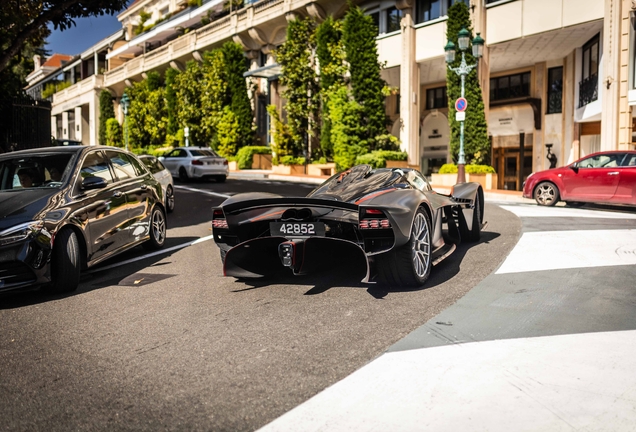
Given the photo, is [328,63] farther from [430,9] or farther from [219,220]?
[219,220]

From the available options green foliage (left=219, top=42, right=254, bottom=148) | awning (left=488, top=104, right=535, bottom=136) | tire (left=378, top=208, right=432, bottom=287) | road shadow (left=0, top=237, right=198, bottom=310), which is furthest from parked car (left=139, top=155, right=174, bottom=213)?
green foliage (left=219, top=42, right=254, bottom=148)

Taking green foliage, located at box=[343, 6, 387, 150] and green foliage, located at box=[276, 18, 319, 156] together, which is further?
green foliage, located at box=[276, 18, 319, 156]

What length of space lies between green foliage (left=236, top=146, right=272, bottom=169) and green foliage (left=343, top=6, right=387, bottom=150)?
999 cm

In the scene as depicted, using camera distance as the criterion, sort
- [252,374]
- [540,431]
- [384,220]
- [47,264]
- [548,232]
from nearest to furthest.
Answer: [540,431]
[252,374]
[384,220]
[47,264]
[548,232]

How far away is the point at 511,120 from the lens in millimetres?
30938

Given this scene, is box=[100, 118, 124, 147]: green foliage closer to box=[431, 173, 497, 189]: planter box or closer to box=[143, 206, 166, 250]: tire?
box=[431, 173, 497, 189]: planter box

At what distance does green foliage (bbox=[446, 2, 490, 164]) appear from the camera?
80.0 ft

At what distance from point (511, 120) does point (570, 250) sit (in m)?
25.1

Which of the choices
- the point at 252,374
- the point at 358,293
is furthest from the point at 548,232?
the point at 252,374

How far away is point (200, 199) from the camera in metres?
16.5

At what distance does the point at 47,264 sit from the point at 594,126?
26.4m

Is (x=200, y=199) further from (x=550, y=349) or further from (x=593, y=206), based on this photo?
(x=550, y=349)

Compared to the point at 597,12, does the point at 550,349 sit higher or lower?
→ lower

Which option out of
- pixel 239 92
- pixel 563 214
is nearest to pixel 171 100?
pixel 239 92
